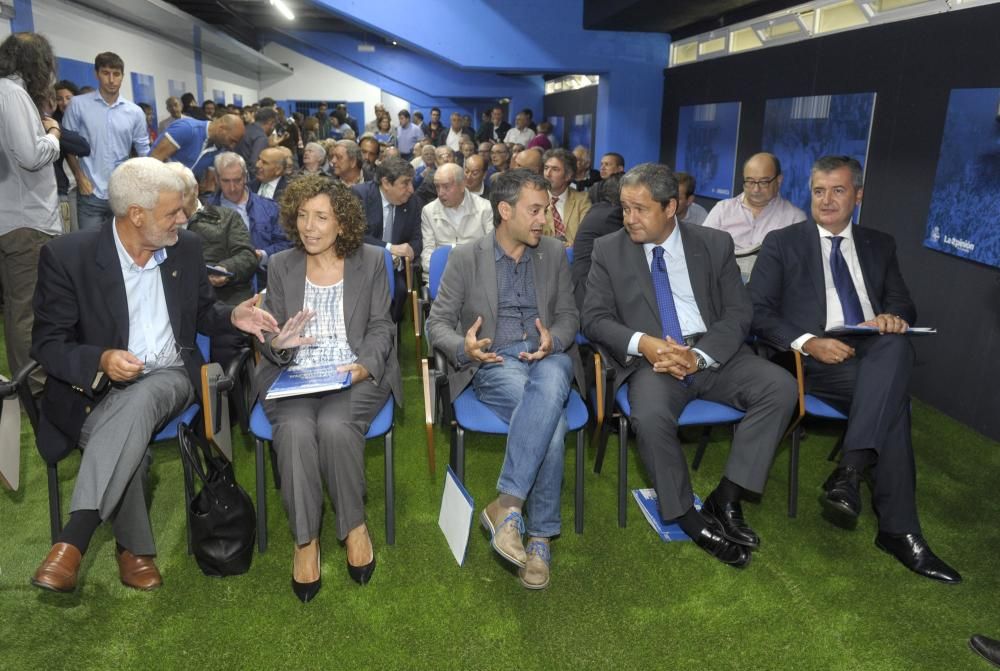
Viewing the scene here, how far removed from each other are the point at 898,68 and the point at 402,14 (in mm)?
5362

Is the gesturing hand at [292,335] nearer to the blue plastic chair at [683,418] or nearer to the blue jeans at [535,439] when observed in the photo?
the blue jeans at [535,439]

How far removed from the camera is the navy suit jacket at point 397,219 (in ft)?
16.0

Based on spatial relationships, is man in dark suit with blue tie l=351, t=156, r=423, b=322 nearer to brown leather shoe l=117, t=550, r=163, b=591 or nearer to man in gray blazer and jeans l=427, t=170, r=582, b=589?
man in gray blazer and jeans l=427, t=170, r=582, b=589

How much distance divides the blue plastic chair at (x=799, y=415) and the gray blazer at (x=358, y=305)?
160 cm

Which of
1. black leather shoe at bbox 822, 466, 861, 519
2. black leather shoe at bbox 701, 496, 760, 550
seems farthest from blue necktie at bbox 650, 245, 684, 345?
black leather shoe at bbox 822, 466, 861, 519

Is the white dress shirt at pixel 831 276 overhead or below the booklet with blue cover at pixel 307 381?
overhead

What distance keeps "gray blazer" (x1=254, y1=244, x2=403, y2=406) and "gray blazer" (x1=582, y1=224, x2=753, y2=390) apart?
87cm

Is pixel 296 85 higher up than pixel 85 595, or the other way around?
pixel 296 85

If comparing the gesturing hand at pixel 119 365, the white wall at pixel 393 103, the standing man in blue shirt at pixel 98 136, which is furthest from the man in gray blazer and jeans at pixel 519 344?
the white wall at pixel 393 103

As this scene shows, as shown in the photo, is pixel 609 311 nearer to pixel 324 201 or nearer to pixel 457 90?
pixel 324 201

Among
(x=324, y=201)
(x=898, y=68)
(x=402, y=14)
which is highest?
(x=402, y=14)

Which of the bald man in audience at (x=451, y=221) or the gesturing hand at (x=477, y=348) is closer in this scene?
the gesturing hand at (x=477, y=348)

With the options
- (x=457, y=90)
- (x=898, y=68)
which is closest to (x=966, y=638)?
(x=898, y=68)

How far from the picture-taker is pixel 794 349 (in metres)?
3.00
